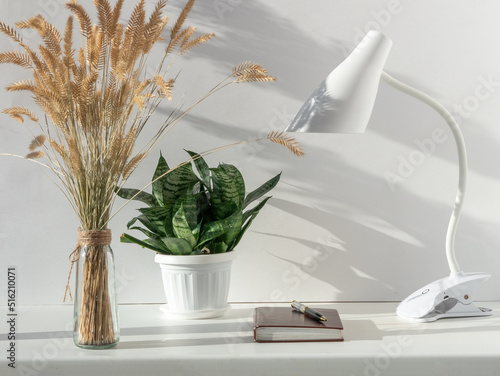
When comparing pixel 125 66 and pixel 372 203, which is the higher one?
pixel 125 66

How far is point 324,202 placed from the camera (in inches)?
57.4

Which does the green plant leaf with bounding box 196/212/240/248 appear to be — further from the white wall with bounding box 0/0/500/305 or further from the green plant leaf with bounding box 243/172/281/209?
the white wall with bounding box 0/0/500/305

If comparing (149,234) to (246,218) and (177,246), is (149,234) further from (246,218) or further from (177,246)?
(246,218)

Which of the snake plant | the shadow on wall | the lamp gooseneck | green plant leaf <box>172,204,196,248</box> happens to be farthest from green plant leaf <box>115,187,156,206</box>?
the lamp gooseneck

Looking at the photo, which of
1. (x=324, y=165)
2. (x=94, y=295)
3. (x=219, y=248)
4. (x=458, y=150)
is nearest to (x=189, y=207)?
(x=219, y=248)

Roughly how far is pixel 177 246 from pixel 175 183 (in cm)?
15

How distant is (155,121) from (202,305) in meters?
0.47

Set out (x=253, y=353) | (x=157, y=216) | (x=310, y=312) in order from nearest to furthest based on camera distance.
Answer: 1. (x=253, y=353)
2. (x=310, y=312)
3. (x=157, y=216)

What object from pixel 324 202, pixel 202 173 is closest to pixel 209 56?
pixel 202 173

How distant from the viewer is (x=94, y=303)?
1037 millimetres

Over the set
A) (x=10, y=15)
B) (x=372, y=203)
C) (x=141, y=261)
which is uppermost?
(x=10, y=15)

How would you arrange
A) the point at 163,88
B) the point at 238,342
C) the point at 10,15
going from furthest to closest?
the point at 10,15 < the point at 238,342 < the point at 163,88

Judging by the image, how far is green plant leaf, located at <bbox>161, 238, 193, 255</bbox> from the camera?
122 cm

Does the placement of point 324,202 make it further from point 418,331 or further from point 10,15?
point 10,15
